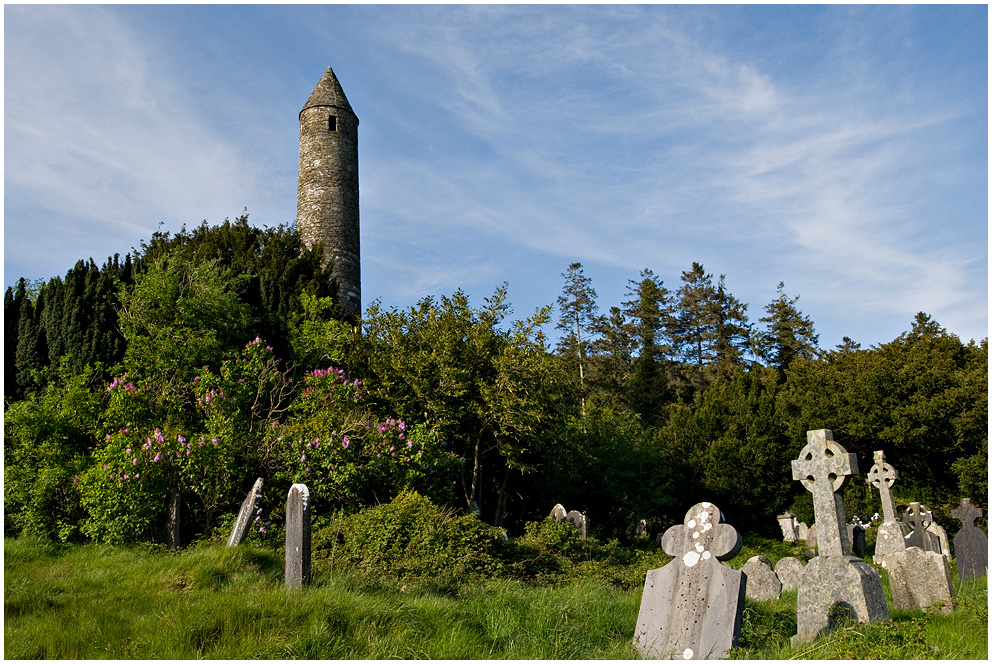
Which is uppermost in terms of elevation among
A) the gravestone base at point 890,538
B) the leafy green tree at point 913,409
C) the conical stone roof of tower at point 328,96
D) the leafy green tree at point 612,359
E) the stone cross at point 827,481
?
the conical stone roof of tower at point 328,96

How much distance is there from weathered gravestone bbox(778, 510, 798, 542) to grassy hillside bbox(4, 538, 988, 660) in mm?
17593

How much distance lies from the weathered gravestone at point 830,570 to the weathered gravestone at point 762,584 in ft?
8.78

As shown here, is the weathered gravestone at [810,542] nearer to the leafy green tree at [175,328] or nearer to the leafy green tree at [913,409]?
the leafy green tree at [913,409]

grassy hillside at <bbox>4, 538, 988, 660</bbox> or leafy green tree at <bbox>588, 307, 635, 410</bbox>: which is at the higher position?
leafy green tree at <bbox>588, 307, 635, 410</bbox>

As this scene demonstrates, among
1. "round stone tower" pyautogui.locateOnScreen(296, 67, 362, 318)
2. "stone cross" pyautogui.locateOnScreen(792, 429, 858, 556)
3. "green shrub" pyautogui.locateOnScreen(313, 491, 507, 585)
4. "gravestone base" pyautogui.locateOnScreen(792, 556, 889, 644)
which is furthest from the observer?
"round stone tower" pyautogui.locateOnScreen(296, 67, 362, 318)

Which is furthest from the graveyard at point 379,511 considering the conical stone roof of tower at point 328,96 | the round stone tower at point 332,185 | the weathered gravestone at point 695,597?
the conical stone roof of tower at point 328,96

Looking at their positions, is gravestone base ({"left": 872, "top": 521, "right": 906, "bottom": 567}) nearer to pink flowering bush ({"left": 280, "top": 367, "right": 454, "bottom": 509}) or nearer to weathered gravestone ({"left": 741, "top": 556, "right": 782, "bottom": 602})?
weathered gravestone ({"left": 741, "top": 556, "right": 782, "bottom": 602})

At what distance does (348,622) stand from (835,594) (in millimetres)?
4546

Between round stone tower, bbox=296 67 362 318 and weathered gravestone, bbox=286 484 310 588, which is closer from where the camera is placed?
weathered gravestone, bbox=286 484 310 588

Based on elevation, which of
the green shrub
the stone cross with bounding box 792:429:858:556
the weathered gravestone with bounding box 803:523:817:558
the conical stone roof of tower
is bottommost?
the weathered gravestone with bounding box 803:523:817:558

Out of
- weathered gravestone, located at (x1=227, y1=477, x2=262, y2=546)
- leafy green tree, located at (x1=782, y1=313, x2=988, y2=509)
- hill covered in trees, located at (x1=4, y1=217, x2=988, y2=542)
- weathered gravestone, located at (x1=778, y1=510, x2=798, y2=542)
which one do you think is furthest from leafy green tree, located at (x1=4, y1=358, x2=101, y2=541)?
leafy green tree, located at (x1=782, y1=313, x2=988, y2=509)

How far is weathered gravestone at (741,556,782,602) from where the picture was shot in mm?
9602

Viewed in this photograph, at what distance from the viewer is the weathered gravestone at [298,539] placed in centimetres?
748

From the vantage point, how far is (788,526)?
81.8 ft
